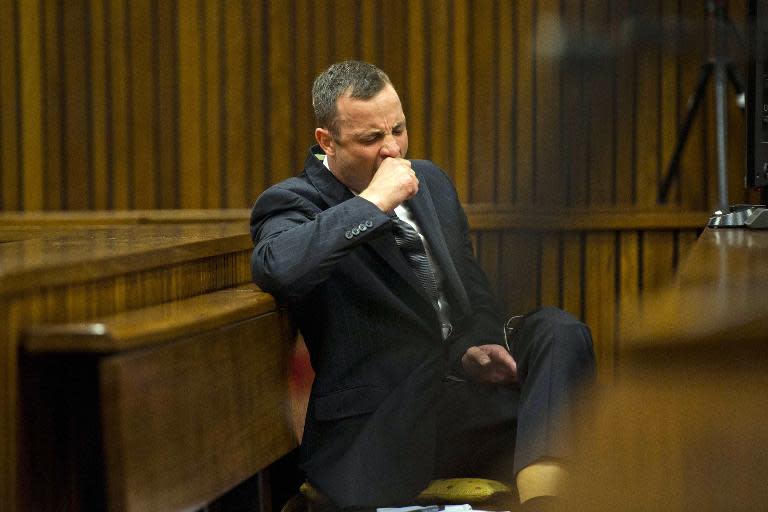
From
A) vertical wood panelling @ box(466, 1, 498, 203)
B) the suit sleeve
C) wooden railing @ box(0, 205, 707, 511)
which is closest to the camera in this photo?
wooden railing @ box(0, 205, 707, 511)

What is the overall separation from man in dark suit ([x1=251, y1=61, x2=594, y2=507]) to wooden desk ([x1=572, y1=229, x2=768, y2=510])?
3.99ft

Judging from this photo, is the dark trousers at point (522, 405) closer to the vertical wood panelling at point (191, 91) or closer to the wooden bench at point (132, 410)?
the wooden bench at point (132, 410)

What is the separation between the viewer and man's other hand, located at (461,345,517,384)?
2.15 m

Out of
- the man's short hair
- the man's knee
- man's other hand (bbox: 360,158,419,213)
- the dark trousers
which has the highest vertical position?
the man's short hair

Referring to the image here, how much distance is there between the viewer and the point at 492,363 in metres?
2.16

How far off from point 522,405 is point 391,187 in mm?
458

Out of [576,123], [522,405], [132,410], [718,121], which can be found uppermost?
[718,121]

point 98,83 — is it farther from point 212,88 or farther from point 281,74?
point 281,74

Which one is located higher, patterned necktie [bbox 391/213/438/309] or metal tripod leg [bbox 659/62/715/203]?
metal tripod leg [bbox 659/62/715/203]

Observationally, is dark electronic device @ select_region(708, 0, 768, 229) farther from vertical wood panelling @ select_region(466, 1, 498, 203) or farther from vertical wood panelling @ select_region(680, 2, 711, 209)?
vertical wood panelling @ select_region(466, 1, 498, 203)

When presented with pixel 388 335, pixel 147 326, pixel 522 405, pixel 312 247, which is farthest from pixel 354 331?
pixel 147 326

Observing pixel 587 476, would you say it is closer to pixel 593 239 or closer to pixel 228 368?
pixel 228 368

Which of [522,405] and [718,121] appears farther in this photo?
[718,121]

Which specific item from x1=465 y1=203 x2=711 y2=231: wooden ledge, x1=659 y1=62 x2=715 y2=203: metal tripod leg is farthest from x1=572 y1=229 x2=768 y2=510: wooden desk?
x1=465 y1=203 x2=711 y2=231: wooden ledge
